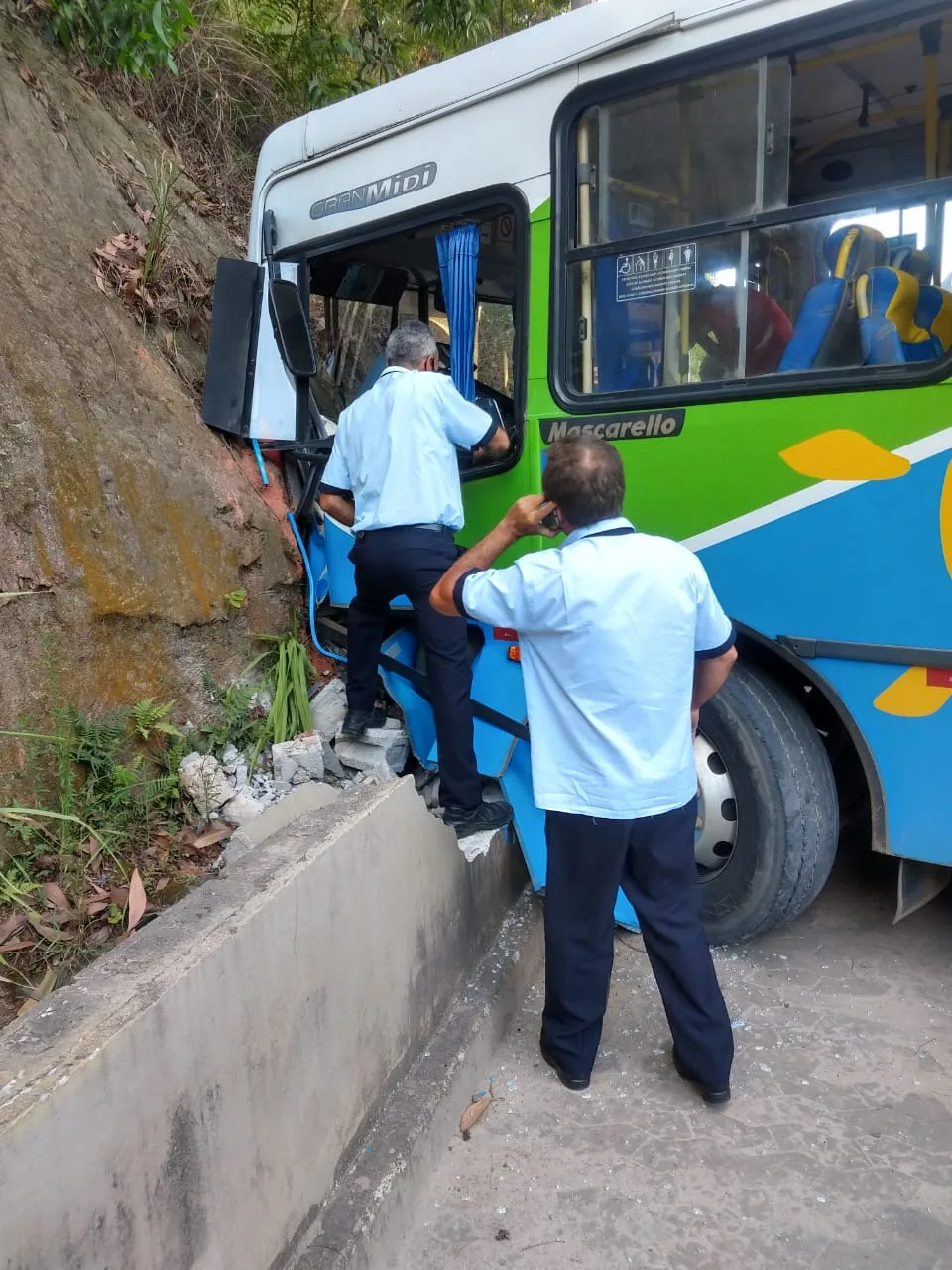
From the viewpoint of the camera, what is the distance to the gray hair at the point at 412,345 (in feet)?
11.3

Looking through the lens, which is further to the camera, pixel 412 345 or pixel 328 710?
pixel 328 710

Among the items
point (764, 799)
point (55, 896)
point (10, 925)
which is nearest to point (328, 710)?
point (55, 896)

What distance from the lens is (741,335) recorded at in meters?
2.87

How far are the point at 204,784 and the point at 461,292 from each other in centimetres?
199

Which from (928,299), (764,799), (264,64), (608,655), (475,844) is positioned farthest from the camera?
(264,64)

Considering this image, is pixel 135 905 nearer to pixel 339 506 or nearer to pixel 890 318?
pixel 339 506

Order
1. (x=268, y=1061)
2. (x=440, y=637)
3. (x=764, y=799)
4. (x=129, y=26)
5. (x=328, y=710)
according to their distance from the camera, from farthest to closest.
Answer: (x=129, y=26), (x=328, y=710), (x=440, y=637), (x=764, y=799), (x=268, y=1061)

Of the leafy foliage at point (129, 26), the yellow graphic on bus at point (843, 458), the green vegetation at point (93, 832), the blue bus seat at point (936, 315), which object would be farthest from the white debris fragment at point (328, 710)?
the leafy foliage at point (129, 26)

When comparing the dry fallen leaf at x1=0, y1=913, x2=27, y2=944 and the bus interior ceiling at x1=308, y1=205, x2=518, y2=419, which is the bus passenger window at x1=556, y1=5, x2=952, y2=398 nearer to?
the bus interior ceiling at x1=308, y1=205, x2=518, y2=419

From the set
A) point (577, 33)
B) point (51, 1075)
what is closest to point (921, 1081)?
point (51, 1075)

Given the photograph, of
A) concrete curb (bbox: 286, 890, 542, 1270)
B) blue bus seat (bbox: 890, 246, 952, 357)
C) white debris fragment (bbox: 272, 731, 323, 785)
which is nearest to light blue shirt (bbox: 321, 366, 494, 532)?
white debris fragment (bbox: 272, 731, 323, 785)

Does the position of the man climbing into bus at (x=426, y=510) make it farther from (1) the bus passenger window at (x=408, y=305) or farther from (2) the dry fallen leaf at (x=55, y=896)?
(2) the dry fallen leaf at (x=55, y=896)

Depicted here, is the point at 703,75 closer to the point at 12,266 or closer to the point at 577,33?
the point at 577,33

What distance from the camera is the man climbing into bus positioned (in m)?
3.26
